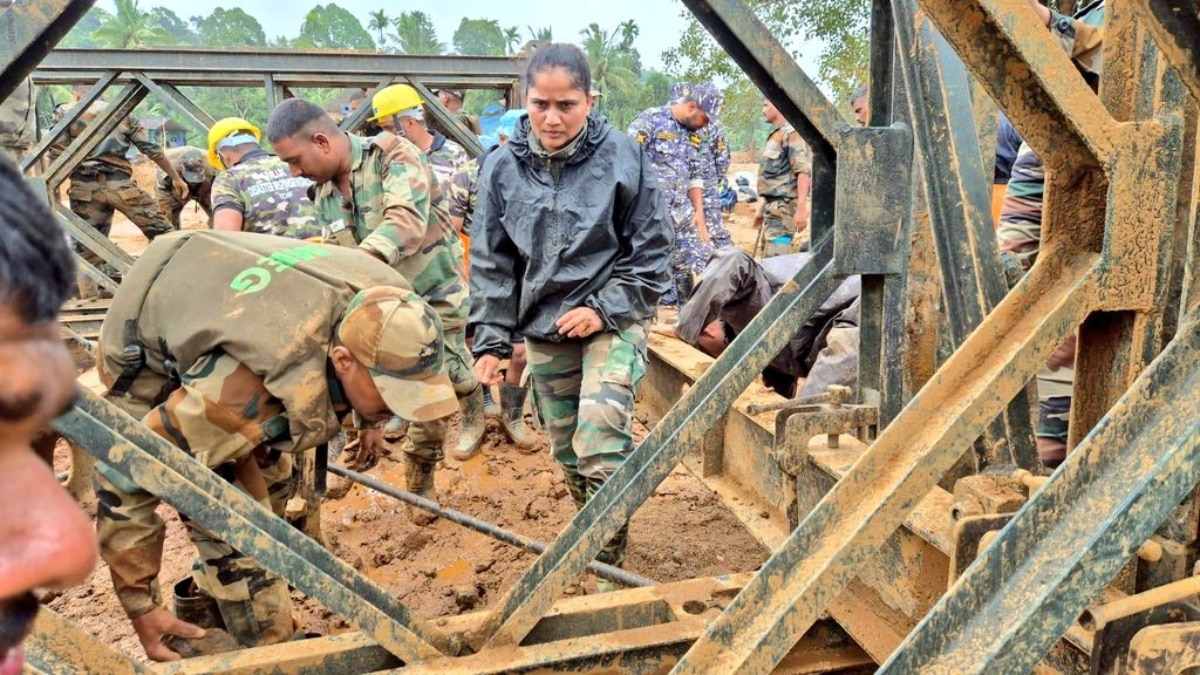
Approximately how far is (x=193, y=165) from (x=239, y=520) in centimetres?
738

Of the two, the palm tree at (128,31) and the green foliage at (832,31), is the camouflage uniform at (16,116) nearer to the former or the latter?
the green foliage at (832,31)

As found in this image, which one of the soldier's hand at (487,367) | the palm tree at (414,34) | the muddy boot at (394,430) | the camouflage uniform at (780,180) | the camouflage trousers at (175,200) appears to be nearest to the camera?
the soldier's hand at (487,367)

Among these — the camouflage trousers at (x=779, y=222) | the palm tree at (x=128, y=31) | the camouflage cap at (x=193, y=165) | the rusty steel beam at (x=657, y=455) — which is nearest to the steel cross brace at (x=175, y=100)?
the camouflage cap at (x=193, y=165)

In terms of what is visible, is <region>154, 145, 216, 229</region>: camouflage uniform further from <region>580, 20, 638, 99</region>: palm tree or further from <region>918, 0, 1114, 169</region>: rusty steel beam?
<region>580, 20, 638, 99</region>: palm tree

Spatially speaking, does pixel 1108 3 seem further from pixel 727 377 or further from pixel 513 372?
pixel 513 372

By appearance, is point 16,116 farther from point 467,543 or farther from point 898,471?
point 898,471

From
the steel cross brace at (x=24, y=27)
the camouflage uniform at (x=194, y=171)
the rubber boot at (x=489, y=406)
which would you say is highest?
the camouflage uniform at (x=194, y=171)

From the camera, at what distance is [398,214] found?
4078 mm

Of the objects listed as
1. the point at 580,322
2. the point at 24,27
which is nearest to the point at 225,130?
the point at 580,322

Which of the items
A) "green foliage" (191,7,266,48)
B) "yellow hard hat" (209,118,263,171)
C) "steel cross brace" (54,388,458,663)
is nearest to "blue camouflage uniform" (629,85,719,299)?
"yellow hard hat" (209,118,263,171)

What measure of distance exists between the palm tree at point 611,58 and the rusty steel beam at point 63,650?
162ft

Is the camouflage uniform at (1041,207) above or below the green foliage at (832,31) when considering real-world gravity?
below

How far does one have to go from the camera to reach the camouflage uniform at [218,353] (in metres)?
2.23

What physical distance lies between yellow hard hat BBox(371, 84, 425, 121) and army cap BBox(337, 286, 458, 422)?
426 cm
